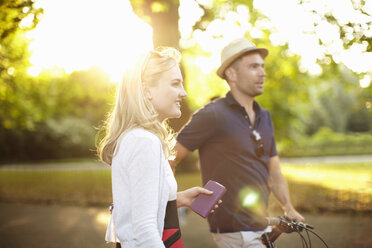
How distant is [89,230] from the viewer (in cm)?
888

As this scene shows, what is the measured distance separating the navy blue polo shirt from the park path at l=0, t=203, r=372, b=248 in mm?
4623

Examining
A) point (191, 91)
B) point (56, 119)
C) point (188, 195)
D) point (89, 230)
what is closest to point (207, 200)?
point (188, 195)

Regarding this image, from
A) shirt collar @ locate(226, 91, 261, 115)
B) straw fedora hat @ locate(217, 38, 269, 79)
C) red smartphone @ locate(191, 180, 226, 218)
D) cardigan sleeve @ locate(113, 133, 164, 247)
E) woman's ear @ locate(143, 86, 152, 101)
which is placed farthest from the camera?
straw fedora hat @ locate(217, 38, 269, 79)

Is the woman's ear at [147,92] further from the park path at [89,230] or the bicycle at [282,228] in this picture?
the park path at [89,230]

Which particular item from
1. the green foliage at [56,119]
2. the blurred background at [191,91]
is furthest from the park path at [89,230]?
the green foliage at [56,119]

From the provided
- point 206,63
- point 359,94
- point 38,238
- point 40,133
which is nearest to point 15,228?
point 38,238

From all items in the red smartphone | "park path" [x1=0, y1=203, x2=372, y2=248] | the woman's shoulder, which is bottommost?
"park path" [x1=0, y1=203, x2=372, y2=248]

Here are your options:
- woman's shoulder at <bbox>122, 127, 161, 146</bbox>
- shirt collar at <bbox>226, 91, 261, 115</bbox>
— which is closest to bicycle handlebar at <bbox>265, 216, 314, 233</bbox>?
Result: shirt collar at <bbox>226, 91, 261, 115</bbox>

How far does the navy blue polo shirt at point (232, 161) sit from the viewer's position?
2793 mm

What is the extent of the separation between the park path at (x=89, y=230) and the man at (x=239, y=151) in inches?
180

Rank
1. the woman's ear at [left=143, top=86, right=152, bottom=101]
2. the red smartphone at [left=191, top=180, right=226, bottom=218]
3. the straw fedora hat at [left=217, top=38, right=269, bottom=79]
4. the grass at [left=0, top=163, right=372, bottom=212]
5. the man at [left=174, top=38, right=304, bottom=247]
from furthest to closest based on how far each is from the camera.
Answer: the grass at [left=0, top=163, right=372, bottom=212] → the straw fedora hat at [left=217, top=38, right=269, bottom=79] → the man at [left=174, top=38, right=304, bottom=247] → the red smartphone at [left=191, top=180, right=226, bottom=218] → the woman's ear at [left=143, top=86, right=152, bottom=101]

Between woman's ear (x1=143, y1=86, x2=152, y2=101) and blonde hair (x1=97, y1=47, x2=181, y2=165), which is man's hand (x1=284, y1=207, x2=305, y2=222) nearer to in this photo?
blonde hair (x1=97, y1=47, x2=181, y2=165)

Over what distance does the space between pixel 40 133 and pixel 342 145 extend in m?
26.4

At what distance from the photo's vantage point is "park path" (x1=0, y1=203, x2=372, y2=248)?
7.50m
